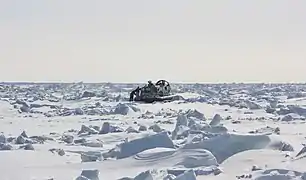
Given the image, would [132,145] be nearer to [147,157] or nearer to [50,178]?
[147,157]

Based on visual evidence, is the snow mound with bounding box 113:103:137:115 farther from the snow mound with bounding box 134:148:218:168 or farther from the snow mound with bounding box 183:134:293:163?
the snow mound with bounding box 134:148:218:168

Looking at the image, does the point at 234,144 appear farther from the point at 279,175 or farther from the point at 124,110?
the point at 124,110

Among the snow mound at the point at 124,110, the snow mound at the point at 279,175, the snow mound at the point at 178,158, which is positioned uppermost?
the snow mound at the point at 279,175

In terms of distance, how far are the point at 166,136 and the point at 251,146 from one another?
5.49ft

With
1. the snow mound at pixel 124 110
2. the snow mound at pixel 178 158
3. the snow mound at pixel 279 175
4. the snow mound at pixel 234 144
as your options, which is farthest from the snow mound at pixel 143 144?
the snow mound at pixel 124 110

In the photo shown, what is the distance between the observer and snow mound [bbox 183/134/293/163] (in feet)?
33.1

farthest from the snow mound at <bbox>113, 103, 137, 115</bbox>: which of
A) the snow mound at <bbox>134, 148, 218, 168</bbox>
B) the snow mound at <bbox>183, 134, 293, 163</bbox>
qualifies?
the snow mound at <bbox>134, 148, 218, 168</bbox>

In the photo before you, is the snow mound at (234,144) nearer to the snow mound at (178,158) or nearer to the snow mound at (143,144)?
the snow mound at (178,158)

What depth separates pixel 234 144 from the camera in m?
10.3

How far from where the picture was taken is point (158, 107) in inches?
1041

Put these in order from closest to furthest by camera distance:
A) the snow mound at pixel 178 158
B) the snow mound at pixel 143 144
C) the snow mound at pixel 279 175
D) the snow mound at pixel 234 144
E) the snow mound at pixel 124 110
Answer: the snow mound at pixel 279 175 < the snow mound at pixel 178 158 < the snow mound at pixel 234 144 < the snow mound at pixel 143 144 < the snow mound at pixel 124 110

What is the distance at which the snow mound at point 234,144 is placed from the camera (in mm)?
10078

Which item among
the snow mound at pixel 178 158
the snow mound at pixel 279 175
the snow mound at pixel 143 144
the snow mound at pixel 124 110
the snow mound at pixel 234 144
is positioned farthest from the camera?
the snow mound at pixel 124 110

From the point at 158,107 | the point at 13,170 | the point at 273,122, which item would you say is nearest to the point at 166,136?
the point at 13,170
